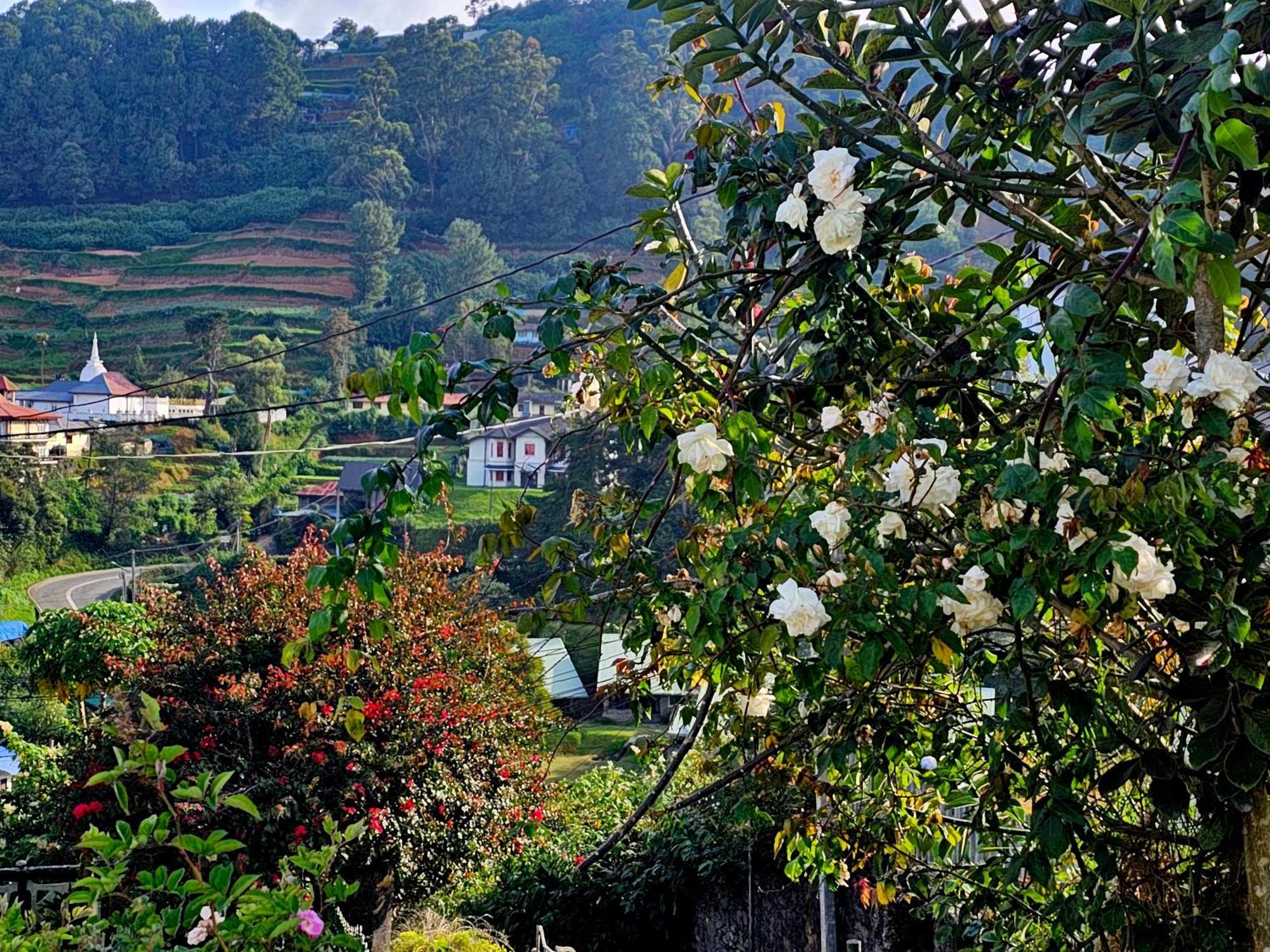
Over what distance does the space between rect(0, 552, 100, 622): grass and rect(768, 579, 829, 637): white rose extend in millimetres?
28894

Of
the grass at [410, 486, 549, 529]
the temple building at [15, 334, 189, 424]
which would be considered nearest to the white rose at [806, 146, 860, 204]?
the grass at [410, 486, 549, 529]

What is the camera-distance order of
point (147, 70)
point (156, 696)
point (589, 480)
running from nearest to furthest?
point (156, 696) → point (589, 480) → point (147, 70)

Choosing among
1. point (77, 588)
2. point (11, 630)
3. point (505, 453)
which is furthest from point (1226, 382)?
point (505, 453)

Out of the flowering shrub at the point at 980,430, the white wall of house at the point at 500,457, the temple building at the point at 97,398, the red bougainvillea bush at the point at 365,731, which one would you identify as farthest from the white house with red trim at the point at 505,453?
the flowering shrub at the point at 980,430

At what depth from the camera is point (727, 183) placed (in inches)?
60.3

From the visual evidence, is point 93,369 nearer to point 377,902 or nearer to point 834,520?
point 377,902

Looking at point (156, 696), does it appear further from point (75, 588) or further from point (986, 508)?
point (75, 588)

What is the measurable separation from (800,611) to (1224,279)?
1.79 feet

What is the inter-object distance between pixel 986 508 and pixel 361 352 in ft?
136

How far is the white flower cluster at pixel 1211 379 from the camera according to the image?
1.15 metres

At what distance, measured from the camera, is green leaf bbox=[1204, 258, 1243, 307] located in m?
0.98

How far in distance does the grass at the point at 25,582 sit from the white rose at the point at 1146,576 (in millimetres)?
29213

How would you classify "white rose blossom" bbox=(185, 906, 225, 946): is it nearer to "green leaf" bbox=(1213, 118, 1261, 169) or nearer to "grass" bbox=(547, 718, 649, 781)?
"green leaf" bbox=(1213, 118, 1261, 169)

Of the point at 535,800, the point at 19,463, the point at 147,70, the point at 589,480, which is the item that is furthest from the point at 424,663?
the point at 147,70
